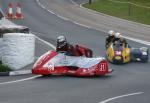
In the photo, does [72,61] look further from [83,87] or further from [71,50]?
[83,87]

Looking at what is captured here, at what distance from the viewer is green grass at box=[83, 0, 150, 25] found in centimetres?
4789

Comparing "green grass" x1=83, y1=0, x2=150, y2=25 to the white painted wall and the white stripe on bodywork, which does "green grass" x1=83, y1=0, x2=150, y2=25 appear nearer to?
the white painted wall

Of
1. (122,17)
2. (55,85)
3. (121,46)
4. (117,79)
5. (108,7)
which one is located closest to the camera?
(55,85)

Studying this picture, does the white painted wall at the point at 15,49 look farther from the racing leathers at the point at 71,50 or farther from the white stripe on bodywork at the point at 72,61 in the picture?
the white stripe on bodywork at the point at 72,61

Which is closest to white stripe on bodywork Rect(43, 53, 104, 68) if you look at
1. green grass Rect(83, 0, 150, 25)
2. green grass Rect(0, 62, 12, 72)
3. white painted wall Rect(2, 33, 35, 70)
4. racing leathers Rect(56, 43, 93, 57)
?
racing leathers Rect(56, 43, 93, 57)

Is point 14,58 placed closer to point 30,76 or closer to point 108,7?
point 30,76

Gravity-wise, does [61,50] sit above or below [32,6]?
below

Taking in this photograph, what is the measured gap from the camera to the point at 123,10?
5128 cm

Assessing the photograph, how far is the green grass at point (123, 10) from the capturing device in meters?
47.9

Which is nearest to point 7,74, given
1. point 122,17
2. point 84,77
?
point 84,77

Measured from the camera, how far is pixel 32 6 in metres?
54.9

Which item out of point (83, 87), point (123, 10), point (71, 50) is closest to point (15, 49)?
point (71, 50)

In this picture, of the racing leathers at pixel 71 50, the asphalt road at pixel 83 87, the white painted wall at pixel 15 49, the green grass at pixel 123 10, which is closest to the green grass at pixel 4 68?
the white painted wall at pixel 15 49

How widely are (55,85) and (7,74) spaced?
120 inches
